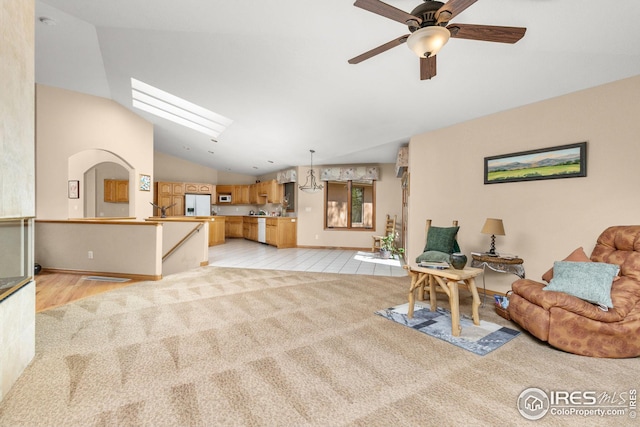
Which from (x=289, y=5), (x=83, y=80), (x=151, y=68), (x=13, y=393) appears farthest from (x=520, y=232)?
(x=83, y=80)

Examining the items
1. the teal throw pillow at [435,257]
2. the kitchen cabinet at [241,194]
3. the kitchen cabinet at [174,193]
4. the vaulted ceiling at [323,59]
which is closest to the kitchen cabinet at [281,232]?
the kitchen cabinet at [241,194]

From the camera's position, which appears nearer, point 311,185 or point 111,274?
point 111,274

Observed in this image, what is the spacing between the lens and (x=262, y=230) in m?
9.38

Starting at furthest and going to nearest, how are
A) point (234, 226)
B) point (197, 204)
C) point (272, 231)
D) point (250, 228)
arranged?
point (234, 226) < point (250, 228) < point (197, 204) < point (272, 231)

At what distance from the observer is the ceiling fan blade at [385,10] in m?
1.65

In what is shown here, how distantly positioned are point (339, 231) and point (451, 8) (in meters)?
6.89

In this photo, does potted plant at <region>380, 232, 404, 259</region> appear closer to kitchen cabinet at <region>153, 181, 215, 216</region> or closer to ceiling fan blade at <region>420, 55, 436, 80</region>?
ceiling fan blade at <region>420, 55, 436, 80</region>

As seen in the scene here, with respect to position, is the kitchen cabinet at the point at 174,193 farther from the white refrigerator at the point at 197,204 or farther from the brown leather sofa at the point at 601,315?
the brown leather sofa at the point at 601,315

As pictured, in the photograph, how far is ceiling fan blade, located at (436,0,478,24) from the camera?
5.26 feet

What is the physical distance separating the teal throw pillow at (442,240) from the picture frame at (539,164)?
2.94 feet

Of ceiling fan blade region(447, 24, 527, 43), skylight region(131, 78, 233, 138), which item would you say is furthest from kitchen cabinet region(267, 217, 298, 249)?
ceiling fan blade region(447, 24, 527, 43)

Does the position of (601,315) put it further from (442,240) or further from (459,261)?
(442,240)

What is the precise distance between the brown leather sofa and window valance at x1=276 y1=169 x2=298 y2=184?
6.82m

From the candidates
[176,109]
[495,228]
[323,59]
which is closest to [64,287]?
[176,109]
